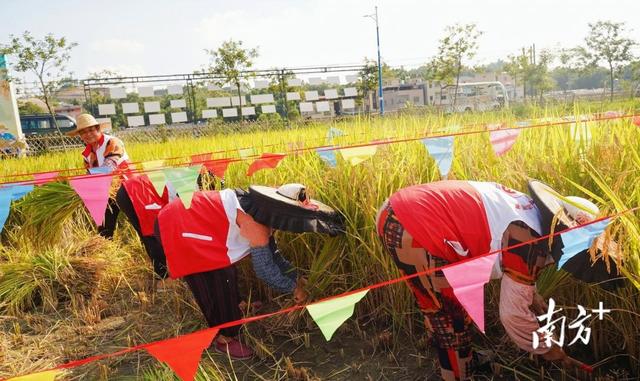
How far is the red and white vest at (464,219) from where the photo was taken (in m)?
1.63

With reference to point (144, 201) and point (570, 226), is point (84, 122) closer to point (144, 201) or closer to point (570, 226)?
point (144, 201)

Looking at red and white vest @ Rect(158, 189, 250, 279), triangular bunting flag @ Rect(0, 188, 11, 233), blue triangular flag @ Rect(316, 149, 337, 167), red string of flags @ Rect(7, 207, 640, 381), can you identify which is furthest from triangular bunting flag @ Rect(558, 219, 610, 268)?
triangular bunting flag @ Rect(0, 188, 11, 233)

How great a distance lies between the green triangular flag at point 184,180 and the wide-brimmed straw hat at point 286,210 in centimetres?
24

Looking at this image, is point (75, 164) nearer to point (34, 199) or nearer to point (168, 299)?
point (34, 199)

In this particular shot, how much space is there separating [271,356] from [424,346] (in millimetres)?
692

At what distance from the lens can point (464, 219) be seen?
1.66 m

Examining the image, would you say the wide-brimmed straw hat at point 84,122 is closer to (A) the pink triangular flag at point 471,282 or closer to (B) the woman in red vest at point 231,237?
(B) the woman in red vest at point 231,237

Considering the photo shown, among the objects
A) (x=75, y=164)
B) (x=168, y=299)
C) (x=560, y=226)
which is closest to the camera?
(x=560, y=226)

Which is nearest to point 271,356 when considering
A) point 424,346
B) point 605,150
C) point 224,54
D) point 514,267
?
point 424,346

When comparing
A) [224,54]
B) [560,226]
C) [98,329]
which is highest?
[224,54]

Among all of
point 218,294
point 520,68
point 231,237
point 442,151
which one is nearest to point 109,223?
point 218,294

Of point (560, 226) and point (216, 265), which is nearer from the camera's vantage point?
point (560, 226)

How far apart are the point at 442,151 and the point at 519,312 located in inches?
41.5

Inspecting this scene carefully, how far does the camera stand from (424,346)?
2195mm
